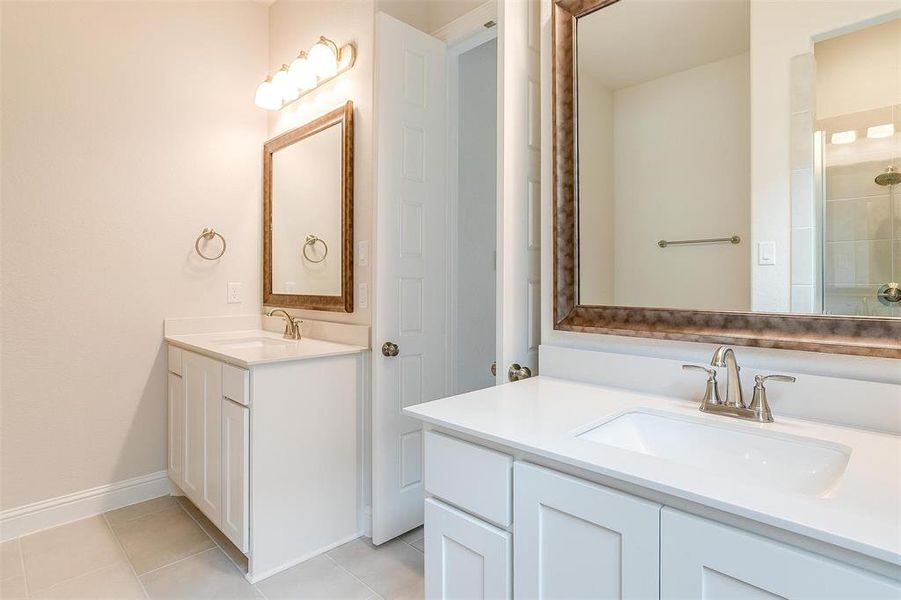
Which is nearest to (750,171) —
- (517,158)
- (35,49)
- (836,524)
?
(517,158)

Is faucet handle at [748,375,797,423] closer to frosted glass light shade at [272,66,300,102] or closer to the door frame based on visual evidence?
the door frame

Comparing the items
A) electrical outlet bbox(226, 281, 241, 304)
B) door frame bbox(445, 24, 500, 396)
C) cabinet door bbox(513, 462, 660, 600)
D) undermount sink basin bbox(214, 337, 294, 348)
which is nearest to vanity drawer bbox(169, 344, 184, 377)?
undermount sink basin bbox(214, 337, 294, 348)

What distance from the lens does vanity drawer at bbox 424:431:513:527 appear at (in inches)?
38.3

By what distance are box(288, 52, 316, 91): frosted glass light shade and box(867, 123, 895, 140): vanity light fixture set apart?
2188 millimetres

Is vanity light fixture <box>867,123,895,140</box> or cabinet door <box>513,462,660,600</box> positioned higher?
vanity light fixture <box>867,123,895,140</box>

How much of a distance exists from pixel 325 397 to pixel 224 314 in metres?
1.08

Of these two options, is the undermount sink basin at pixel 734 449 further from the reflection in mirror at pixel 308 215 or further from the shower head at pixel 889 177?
the reflection in mirror at pixel 308 215

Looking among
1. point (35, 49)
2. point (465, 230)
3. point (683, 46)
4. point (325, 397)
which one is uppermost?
point (35, 49)

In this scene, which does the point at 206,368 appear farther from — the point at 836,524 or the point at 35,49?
the point at 836,524

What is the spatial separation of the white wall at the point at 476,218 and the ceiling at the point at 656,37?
110 centimetres

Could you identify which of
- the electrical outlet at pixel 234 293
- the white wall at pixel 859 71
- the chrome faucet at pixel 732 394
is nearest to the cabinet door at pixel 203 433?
the electrical outlet at pixel 234 293

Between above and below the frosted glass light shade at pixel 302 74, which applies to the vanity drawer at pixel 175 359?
below

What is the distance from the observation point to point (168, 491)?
249 centimetres

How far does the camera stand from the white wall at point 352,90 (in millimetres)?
2176
